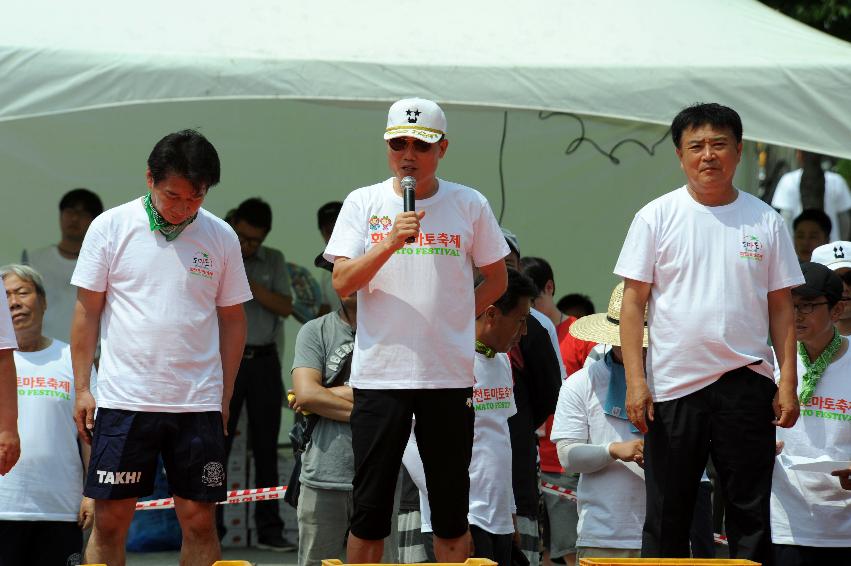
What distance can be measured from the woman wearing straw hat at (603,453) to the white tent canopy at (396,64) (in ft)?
5.52

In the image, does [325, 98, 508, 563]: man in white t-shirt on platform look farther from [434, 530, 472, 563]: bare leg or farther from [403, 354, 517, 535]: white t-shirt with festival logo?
[403, 354, 517, 535]: white t-shirt with festival logo

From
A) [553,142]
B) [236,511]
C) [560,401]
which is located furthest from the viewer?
[553,142]

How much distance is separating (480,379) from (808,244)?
4.32 meters

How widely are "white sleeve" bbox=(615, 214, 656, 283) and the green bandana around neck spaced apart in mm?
817

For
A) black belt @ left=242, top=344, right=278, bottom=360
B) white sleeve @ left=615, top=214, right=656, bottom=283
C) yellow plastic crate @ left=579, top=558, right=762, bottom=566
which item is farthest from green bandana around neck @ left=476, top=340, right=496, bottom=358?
black belt @ left=242, top=344, right=278, bottom=360

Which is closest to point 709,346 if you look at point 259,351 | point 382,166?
point 259,351

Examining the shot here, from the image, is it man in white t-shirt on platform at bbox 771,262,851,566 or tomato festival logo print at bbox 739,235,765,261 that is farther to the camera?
man in white t-shirt on platform at bbox 771,262,851,566

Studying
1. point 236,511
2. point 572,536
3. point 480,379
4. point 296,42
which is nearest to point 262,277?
point 236,511

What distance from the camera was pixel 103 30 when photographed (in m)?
6.92

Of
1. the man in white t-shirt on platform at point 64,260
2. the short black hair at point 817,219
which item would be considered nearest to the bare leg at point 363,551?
the man in white t-shirt on platform at point 64,260

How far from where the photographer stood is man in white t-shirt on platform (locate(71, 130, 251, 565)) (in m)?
4.83

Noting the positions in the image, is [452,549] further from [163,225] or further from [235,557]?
[235,557]

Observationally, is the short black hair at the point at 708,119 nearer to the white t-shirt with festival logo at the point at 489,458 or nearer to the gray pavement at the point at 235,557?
the white t-shirt with festival logo at the point at 489,458

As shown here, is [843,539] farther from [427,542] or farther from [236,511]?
[236,511]
